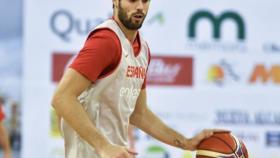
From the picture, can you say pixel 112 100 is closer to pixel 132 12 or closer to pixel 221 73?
pixel 132 12

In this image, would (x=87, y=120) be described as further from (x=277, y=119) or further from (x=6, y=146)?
(x=277, y=119)

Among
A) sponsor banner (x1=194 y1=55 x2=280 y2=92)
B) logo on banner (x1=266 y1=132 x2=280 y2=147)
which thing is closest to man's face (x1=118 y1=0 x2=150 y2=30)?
sponsor banner (x1=194 y1=55 x2=280 y2=92)

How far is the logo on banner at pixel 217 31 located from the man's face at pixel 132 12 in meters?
3.70

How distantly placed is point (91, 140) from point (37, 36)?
385 cm

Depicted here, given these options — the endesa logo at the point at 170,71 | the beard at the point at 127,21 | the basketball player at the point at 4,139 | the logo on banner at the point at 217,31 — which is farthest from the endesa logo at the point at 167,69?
the beard at the point at 127,21

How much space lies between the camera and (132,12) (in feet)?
9.74

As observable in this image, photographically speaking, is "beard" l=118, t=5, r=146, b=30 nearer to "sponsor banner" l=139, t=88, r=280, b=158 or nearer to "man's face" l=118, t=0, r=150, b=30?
"man's face" l=118, t=0, r=150, b=30

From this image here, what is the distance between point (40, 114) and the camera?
21.1 feet

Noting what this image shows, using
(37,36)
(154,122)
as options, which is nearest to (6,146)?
(37,36)

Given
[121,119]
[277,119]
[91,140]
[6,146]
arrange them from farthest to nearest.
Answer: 1. [277,119]
2. [6,146]
3. [121,119]
4. [91,140]

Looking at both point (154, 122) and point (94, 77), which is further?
point (154, 122)

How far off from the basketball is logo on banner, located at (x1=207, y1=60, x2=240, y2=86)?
11.6 feet

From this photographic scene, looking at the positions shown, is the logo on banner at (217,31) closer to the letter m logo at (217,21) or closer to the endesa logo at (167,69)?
the letter m logo at (217,21)

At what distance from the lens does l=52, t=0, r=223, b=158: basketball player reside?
2725 mm
